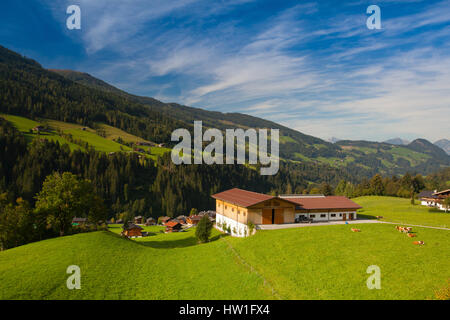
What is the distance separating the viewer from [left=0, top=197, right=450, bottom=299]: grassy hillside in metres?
22.6

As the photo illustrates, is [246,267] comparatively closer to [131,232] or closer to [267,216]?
[267,216]

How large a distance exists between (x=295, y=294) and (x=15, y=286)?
2424 cm

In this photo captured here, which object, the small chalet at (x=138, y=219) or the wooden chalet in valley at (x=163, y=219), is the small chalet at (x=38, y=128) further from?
the wooden chalet in valley at (x=163, y=219)

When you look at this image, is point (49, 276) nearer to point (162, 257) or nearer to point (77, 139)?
point (162, 257)

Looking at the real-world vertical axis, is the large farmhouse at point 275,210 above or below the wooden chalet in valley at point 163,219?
above

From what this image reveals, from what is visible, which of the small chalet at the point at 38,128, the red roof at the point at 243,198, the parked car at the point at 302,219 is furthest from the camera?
the small chalet at the point at 38,128

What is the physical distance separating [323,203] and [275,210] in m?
12.2

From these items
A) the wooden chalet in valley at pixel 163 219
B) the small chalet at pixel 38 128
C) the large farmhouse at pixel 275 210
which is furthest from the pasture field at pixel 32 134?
the large farmhouse at pixel 275 210

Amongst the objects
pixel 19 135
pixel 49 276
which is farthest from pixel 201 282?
pixel 19 135

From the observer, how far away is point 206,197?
188 m

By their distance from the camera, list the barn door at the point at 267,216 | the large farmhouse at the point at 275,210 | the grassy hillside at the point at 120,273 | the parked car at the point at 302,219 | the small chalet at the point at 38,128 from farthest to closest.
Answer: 1. the small chalet at the point at 38,128
2. the parked car at the point at 302,219
3. the barn door at the point at 267,216
4. the large farmhouse at the point at 275,210
5. the grassy hillside at the point at 120,273

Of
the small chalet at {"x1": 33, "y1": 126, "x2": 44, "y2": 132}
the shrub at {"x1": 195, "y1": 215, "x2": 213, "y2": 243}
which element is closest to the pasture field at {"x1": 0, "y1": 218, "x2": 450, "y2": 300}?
the shrub at {"x1": 195, "y1": 215, "x2": 213, "y2": 243}

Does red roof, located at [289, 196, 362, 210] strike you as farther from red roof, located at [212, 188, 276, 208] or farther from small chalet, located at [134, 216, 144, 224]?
small chalet, located at [134, 216, 144, 224]

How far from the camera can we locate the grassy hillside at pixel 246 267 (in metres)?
22.6
